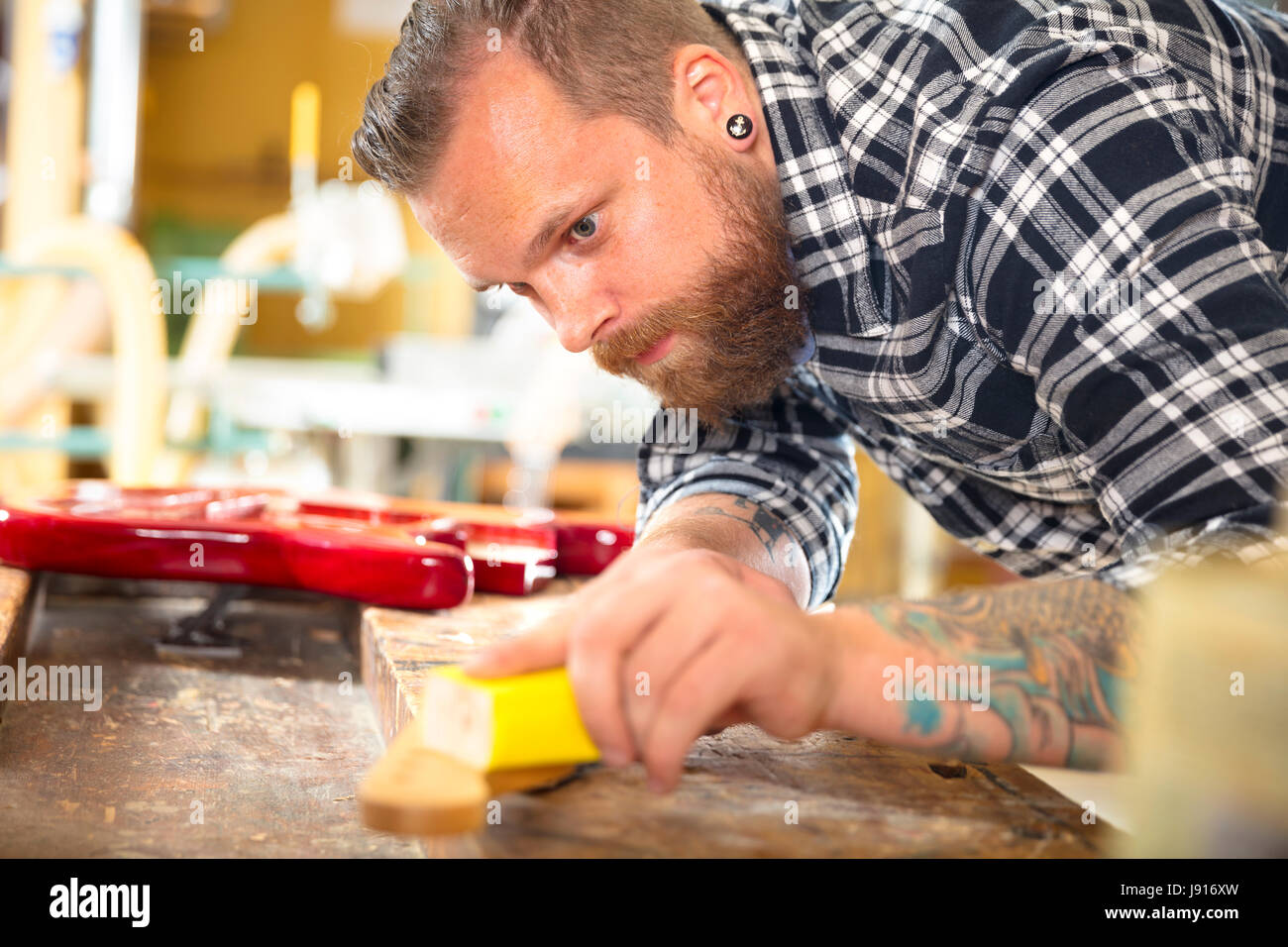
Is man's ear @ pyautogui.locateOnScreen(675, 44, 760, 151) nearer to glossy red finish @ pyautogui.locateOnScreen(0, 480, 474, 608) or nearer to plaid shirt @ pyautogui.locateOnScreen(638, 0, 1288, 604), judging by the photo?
plaid shirt @ pyautogui.locateOnScreen(638, 0, 1288, 604)

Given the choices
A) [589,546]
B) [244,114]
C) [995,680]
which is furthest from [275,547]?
[244,114]

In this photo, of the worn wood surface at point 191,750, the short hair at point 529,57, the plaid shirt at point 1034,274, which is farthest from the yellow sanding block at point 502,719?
the short hair at point 529,57

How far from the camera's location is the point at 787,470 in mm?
1475

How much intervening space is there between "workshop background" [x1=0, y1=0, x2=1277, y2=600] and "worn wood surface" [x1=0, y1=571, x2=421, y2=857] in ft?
3.72

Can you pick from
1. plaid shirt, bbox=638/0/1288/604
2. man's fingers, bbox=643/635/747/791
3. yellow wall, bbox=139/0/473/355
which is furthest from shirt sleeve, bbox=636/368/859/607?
yellow wall, bbox=139/0/473/355

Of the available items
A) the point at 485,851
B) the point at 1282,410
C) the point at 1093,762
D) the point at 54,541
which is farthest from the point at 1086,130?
the point at 54,541

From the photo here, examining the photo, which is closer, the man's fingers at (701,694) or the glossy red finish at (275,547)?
the man's fingers at (701,694)

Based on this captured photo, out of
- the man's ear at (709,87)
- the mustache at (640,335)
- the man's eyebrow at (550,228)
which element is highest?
the man's ear at (709,87)

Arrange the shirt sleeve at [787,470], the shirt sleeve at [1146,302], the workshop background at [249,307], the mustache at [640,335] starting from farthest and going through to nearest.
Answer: the workshop background at [249,307] → the shirt sleeve at [787,470] → the mustache at [640,335] → the shirt sleeve at [1146,302]

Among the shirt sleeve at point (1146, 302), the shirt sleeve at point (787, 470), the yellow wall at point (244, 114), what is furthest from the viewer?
the yellow wall at point (244, 114)

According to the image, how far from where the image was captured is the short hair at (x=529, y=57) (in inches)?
49.0

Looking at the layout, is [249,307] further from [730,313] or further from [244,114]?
[730,313]

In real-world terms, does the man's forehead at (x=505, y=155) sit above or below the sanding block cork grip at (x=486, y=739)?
above

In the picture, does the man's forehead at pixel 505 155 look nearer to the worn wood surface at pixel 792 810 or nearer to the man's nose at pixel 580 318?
the man's nose at pixel 580 318
